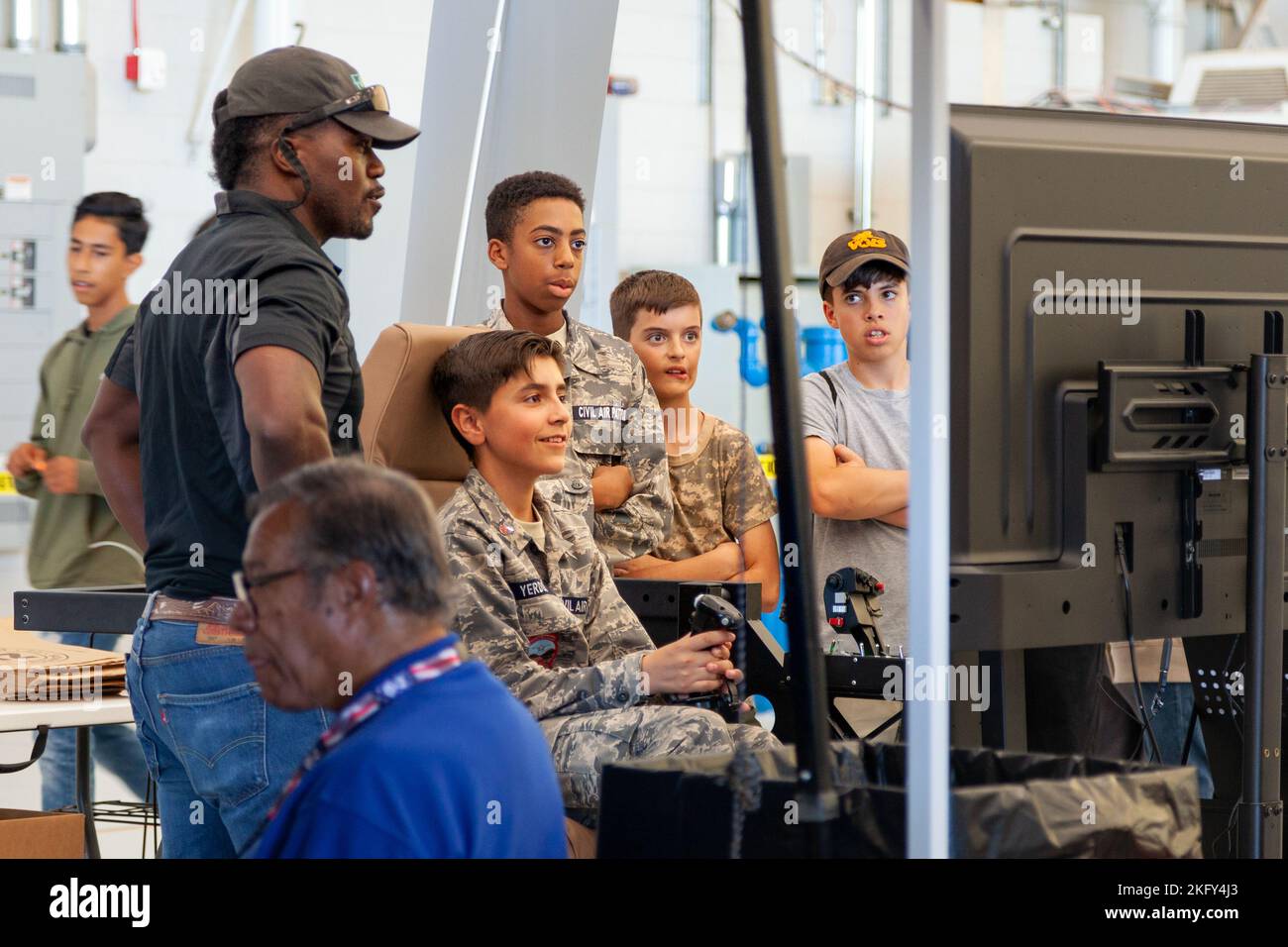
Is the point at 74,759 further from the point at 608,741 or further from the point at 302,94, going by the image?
the point at 302,94

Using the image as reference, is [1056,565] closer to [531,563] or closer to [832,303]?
[531,563]

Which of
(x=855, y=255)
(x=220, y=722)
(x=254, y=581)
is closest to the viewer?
(x=254, y=581)

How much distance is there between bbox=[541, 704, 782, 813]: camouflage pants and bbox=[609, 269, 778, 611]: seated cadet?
81 cm

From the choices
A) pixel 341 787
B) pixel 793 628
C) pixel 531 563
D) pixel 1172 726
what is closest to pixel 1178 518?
pixel 793 628

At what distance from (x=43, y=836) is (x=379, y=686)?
1169mm

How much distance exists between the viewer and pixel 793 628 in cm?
127

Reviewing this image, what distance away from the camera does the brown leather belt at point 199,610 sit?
1.77 metres

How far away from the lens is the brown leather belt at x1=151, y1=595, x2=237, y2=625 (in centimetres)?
177

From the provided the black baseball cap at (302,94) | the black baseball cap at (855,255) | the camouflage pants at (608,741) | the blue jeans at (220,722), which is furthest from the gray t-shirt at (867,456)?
the blue jeans at (220,722)

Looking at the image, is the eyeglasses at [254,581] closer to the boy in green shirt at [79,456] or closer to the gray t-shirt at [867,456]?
Result: the gray t-shirt at [867,456]

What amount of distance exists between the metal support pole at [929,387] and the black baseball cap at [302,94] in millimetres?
869

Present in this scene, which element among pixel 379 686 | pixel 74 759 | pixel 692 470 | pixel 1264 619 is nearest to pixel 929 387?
pixel 379 686

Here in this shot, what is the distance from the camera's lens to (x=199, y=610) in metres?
1.78

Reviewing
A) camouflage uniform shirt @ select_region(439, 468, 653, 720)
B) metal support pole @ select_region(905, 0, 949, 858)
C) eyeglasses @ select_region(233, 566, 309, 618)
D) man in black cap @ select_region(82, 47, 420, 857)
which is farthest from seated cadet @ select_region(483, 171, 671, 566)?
metal support pole @ select_region(905, 0, 949, 858)
